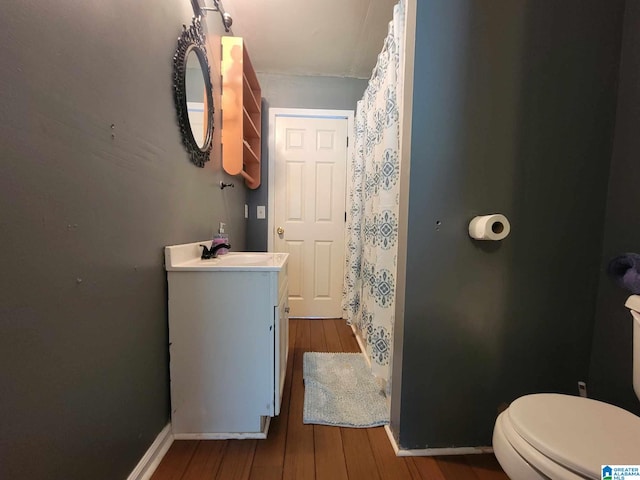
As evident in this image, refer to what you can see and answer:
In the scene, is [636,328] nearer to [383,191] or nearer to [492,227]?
[492,227]

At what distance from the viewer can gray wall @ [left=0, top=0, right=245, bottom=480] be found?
570 mm

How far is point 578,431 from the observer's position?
2.26 ft

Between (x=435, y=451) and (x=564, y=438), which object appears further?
(x=435, y=451)

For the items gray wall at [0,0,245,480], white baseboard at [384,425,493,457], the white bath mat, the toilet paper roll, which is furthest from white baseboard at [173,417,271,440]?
the toilet paper roll

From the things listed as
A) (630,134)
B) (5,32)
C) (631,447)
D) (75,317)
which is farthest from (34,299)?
(630,134)

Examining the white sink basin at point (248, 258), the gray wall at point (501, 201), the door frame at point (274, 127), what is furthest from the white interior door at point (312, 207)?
the gray wall at point (501, 201)

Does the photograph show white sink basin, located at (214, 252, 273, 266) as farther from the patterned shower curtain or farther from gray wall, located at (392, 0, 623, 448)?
gray wall, located at (392, 0, 623, 448)

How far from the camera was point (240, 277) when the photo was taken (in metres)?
1.17

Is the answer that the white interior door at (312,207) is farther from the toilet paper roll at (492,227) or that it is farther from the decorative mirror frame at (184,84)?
the toilet paper roll at (492,227)

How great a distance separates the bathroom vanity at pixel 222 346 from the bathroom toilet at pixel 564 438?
84 centimetres

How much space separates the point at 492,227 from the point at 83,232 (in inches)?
51.6

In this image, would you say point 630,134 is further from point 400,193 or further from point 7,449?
point 7,449

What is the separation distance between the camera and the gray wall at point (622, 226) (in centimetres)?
105

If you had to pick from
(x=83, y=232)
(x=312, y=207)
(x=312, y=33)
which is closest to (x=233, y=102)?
(x=312, y=33)
